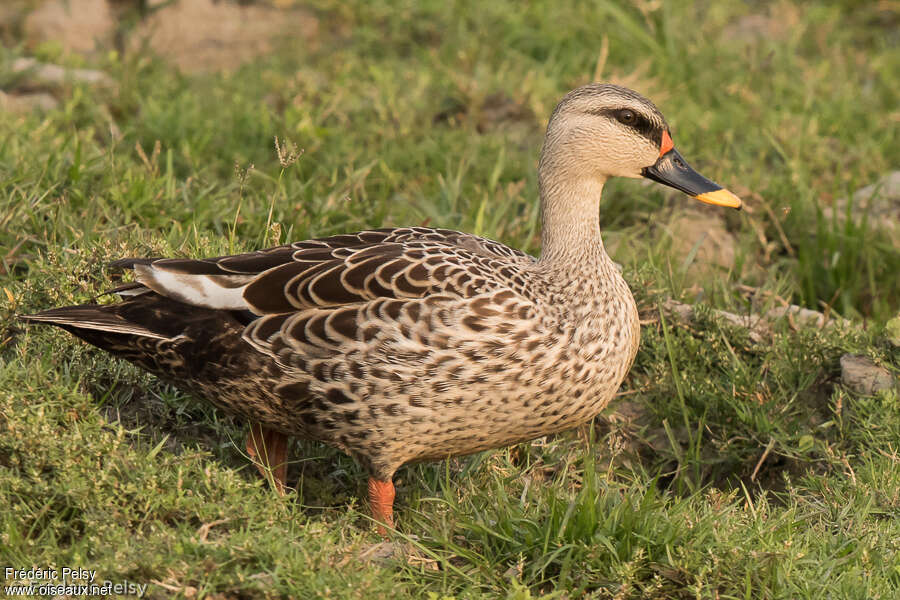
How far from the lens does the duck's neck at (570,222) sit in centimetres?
389

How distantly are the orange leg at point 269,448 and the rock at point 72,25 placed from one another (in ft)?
13.4

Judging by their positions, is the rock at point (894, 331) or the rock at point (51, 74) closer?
the rock at point (894, 331)

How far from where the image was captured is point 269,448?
3.91 metres

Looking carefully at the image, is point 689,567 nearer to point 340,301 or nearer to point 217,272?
point 340,301

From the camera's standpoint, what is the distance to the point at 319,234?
5.01m

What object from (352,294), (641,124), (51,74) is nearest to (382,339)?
(352,294)

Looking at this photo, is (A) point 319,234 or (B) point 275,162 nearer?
(A) point 319,234

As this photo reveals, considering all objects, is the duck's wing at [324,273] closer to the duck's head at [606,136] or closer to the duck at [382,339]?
the duck at [382,339]

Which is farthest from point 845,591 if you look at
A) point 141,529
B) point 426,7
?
point 426,7

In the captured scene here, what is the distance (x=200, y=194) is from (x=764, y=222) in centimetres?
274

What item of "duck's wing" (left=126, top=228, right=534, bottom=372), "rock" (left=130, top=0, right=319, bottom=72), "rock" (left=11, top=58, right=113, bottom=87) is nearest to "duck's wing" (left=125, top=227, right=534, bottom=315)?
"duck's wing" (left=126, top=228, right=534, bottom=372)

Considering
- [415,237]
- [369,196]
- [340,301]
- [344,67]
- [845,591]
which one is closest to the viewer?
[845,591]

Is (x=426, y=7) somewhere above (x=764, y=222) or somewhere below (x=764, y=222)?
above

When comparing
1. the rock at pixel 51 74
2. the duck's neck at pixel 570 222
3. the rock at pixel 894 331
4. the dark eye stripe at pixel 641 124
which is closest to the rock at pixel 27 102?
the rock at pixel 51 74
